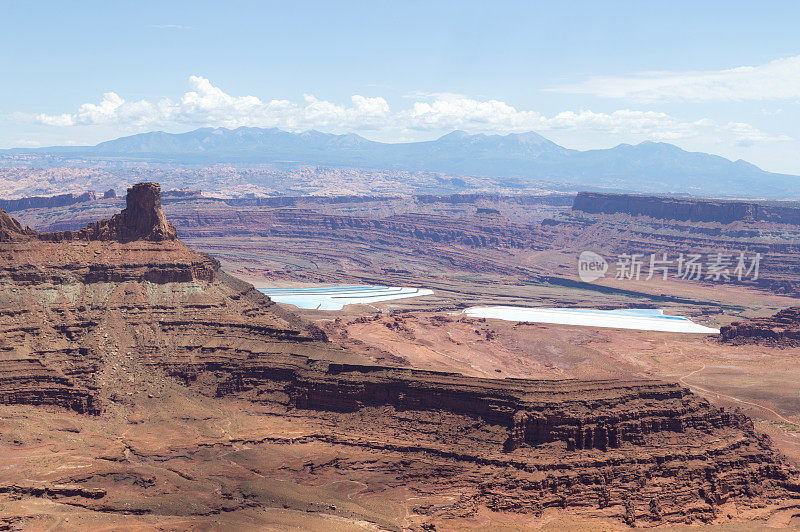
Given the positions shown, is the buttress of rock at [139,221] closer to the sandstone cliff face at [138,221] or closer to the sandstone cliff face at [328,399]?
the sandstone cliff face at [138,221]

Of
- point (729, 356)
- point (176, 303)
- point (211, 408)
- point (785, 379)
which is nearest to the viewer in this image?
point (211, 408)

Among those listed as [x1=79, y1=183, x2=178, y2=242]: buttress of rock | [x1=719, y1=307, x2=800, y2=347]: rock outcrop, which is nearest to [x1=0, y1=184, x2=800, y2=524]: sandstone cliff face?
[x1=79, y1=183, x2=178, y2=242]: buttress of rock

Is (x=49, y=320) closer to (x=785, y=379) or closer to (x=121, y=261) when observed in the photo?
(x=121, y=261)

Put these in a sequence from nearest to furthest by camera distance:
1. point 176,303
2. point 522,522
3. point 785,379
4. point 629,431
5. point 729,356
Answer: point 522,522 < point 629,431 < point 176,303 < point 785,379 < point 729,356

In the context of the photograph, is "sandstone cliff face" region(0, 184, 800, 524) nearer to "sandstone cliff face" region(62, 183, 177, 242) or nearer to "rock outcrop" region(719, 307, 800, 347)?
"sandstone cliff face" region(62, 183, 177, 242)

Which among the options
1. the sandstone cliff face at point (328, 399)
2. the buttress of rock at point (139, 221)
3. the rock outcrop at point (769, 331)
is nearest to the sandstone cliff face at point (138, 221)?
the buttress of rock at point (139, 221)

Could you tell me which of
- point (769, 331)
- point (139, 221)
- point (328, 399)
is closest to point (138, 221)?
point (139, 221)

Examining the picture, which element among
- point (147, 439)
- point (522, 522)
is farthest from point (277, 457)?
point (522, 522)
